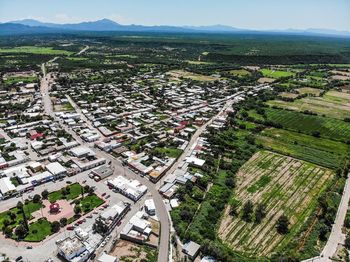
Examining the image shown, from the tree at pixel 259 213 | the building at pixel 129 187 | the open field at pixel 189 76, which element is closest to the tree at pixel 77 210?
the building at pixel 129 187

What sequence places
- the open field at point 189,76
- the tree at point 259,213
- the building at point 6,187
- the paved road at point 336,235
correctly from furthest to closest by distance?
the open field at point 189,76 < the building at point 6,187 < the tree at point 259,213 < the paved road at point 336,235

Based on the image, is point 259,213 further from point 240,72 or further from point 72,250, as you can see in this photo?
point 240,72

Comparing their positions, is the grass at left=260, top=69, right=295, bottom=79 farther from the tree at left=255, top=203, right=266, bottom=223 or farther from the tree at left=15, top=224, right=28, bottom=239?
the tree at left=15, top=224, right=28, bottom=239

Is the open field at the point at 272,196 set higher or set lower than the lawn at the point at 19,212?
lower

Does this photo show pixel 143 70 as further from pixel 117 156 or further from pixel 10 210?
pixel 10 210

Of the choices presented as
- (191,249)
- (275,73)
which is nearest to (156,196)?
(191,249)

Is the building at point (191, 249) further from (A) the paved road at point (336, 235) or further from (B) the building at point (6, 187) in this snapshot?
(B) the building at point (6, 187)

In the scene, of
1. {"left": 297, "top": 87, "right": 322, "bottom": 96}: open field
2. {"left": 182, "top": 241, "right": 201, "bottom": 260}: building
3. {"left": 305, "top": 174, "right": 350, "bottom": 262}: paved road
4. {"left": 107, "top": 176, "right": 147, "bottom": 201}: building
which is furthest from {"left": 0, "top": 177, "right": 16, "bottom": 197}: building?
{"left": 297, "top": 87, "right": 322, "bottom": 96}: open field
